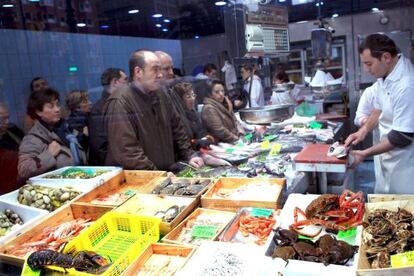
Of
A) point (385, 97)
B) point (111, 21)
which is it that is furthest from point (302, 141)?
point (111, 21)

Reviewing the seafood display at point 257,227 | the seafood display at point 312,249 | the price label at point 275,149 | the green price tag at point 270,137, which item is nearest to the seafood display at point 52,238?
the seafood display at point 257,227

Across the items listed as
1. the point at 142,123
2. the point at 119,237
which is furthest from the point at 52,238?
the point at 142,123

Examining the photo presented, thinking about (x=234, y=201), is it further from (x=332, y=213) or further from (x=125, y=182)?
(x=125, y=182)

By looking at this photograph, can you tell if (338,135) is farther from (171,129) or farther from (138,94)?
(138,94)

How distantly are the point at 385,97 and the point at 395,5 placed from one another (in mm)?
1272

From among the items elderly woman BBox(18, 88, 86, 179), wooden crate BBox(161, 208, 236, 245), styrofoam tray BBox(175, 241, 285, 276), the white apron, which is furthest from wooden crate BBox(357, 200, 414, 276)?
elderly woman BBox(18, 88, 86, 179)

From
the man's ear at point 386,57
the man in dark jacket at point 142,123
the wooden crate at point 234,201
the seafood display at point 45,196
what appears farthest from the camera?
the man in dark jacket at point 142,123

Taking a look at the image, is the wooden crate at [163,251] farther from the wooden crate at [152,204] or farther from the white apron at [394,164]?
the white apron at [394,164]

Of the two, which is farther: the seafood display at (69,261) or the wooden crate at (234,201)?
the wooden crate at (234,201)

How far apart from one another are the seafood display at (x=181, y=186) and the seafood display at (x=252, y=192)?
108mm

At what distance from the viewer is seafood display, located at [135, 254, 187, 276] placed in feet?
4.72

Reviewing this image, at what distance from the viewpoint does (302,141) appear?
306 centimetres

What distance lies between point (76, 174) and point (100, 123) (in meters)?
0.52

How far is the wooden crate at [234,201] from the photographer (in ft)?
5.89
